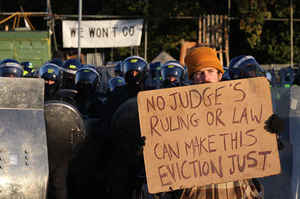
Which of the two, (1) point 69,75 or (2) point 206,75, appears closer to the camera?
(2) point 206,75

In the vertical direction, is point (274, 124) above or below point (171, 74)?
below

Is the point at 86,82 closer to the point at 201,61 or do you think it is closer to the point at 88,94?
the point at 88,94

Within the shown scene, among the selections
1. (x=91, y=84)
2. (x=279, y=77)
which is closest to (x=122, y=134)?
(x=91, y=84)

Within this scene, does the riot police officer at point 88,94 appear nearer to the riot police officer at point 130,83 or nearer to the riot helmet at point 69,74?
the riot police officer at point 130,83

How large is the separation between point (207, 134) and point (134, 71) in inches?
167

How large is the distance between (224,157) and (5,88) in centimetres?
172

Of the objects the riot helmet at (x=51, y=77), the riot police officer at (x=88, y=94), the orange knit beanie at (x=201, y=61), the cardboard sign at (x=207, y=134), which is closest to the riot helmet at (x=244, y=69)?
the riot police officer at (x=88, y=94)

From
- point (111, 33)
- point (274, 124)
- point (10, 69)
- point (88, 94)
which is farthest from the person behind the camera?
point (111, 33)

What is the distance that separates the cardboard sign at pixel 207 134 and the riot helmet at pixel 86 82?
13.9ft

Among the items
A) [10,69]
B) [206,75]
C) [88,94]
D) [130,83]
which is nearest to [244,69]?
[130,83]

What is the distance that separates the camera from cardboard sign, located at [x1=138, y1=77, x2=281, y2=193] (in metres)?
3.29

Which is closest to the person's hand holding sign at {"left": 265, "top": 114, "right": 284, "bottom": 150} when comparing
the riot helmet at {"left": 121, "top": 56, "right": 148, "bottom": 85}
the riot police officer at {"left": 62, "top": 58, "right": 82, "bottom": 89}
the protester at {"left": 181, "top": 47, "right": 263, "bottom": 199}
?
the protester at {"left": 181, "top": 47, "right": 263, "bottom": 199}

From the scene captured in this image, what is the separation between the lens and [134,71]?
7.48m

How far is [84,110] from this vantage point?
669 centimetres
